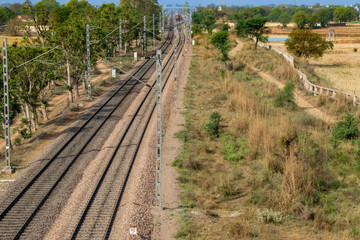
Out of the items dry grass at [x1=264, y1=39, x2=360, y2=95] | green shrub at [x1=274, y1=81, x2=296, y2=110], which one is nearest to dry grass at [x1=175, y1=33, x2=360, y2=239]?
green shrub at [x1=274, y1=81, x2=296, y2=110]

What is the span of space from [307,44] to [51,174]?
51.7 m

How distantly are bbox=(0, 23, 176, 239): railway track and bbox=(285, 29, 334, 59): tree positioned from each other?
1355 inches

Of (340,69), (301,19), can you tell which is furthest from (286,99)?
(301,19)

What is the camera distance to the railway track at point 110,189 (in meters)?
18.8

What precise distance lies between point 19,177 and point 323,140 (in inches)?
811

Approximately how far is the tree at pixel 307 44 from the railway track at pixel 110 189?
3801cm

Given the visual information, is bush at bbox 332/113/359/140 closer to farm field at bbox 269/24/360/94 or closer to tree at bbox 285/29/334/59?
farm field at bbox 269/24/360/94

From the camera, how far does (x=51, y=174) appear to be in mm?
25000

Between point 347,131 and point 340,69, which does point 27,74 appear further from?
point 340,69

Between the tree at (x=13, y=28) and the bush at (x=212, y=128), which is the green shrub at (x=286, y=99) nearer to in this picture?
the bush at (x=212, y=128)

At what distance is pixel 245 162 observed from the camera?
1071 inches

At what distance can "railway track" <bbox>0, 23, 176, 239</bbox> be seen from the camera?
19625 millimetres

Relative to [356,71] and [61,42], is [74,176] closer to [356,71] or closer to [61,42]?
[61,42]

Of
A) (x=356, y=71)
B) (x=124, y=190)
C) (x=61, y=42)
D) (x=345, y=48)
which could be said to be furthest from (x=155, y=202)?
(x=345, y=48)
